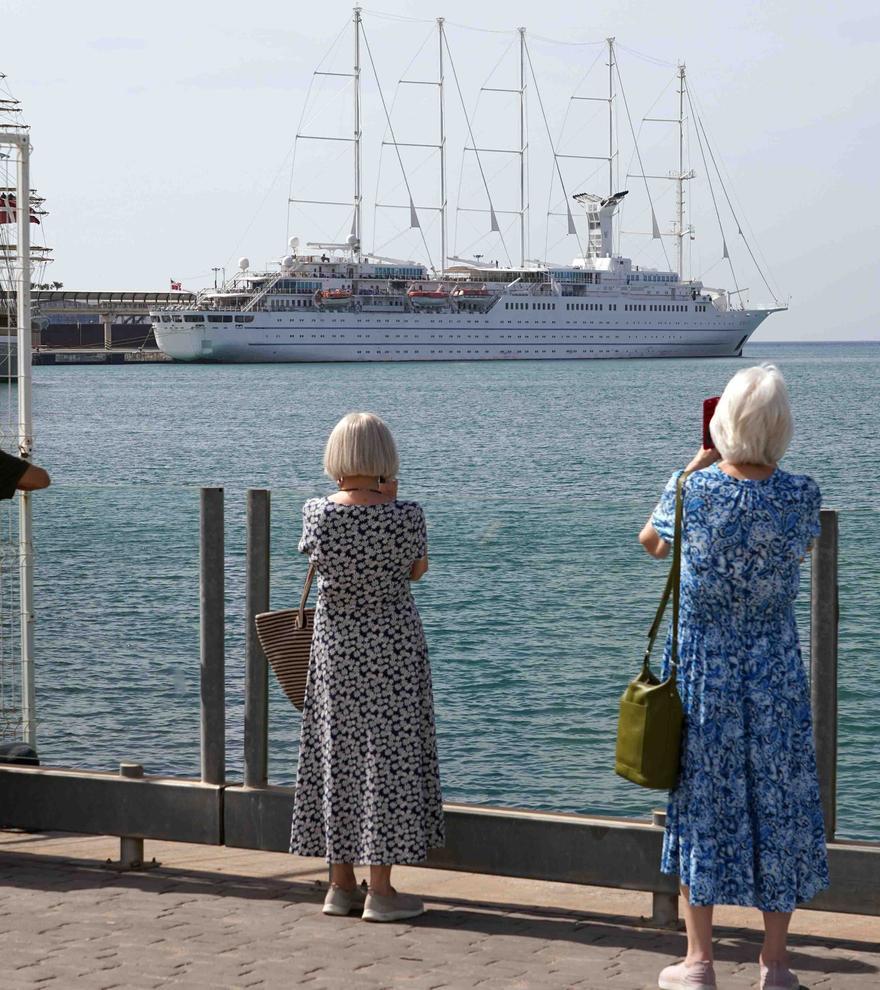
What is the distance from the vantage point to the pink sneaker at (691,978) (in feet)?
10.2

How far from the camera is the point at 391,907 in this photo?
3.60 m

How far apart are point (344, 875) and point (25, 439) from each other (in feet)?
7.13

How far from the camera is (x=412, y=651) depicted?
361cm

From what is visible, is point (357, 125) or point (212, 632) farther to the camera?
point (357, 125)

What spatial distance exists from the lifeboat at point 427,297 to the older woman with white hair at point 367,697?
10404 cm

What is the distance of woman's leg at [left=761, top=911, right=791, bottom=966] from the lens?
3109mm

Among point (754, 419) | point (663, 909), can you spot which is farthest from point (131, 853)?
point (754, 419)

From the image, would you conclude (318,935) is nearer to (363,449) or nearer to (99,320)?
(363,449)

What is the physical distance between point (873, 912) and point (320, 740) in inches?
47.1

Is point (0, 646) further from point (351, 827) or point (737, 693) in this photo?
point (737, 693)

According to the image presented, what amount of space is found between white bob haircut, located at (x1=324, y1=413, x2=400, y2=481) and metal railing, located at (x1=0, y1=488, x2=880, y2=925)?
0.50m

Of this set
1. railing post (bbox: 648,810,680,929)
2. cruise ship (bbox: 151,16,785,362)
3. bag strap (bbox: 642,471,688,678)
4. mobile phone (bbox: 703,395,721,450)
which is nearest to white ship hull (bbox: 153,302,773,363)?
cruise ship (bbox: 151,16,785,362)

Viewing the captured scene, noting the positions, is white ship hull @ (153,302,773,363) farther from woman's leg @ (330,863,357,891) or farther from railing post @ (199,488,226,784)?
woman's leg @ (330,863,357,891)

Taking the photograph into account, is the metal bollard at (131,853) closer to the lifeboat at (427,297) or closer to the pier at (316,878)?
the pier at (316,878)
